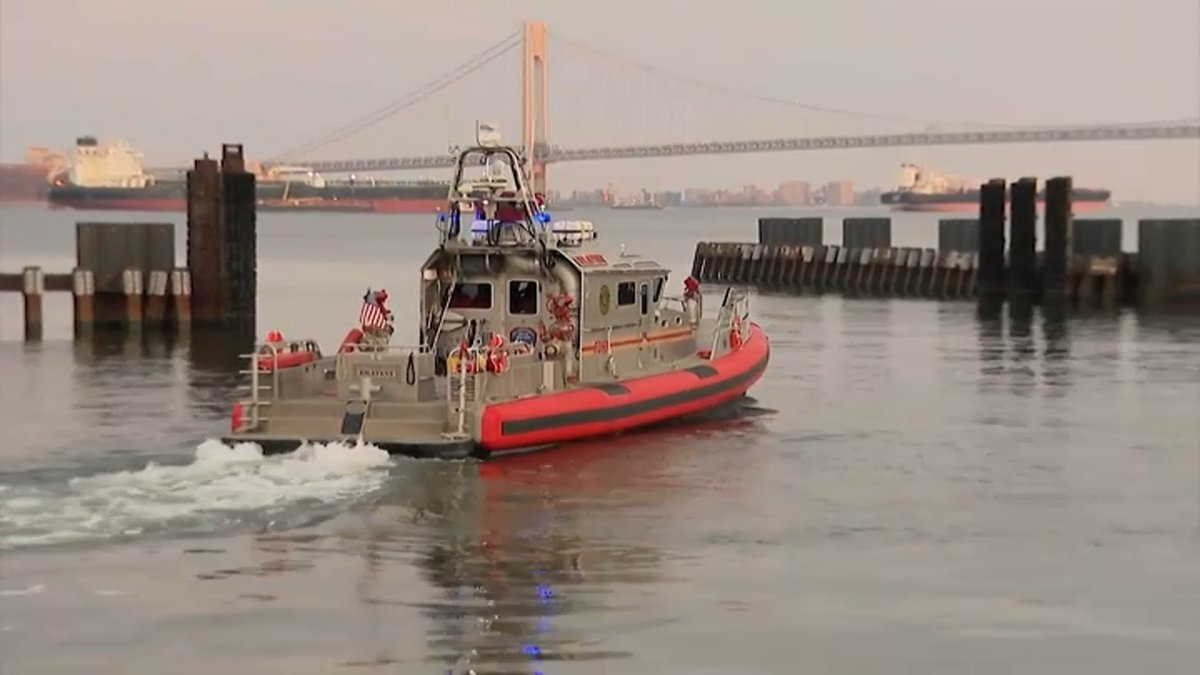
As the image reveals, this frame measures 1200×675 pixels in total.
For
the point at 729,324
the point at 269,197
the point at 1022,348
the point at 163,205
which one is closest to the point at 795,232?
the point at 1022,348

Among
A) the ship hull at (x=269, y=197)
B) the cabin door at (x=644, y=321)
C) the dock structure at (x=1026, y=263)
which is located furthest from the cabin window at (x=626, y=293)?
the ship hull at (x=269, y=197)

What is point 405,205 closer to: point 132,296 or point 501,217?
point 132,296

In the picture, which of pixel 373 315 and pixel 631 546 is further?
pixel 373 315

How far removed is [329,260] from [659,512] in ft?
273

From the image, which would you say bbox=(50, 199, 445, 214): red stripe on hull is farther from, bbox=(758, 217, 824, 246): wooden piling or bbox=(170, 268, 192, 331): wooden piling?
bbox=(170, 268, 192, 331): wooden piling

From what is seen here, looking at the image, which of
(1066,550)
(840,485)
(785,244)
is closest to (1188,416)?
(840,485)

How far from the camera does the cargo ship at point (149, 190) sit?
16500 cm

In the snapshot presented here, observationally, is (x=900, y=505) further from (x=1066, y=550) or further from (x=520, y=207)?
(x=520, y=207)

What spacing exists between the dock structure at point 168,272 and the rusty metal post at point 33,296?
0.03 metres

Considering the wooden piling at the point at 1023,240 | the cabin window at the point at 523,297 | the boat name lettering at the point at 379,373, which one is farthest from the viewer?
the wooden piling at the point at 1023,240

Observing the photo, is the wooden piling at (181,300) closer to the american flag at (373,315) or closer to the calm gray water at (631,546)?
the calm gray water at (631,546)

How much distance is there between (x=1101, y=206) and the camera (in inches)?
7820

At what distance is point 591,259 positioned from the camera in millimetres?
23859

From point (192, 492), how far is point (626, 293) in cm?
778
